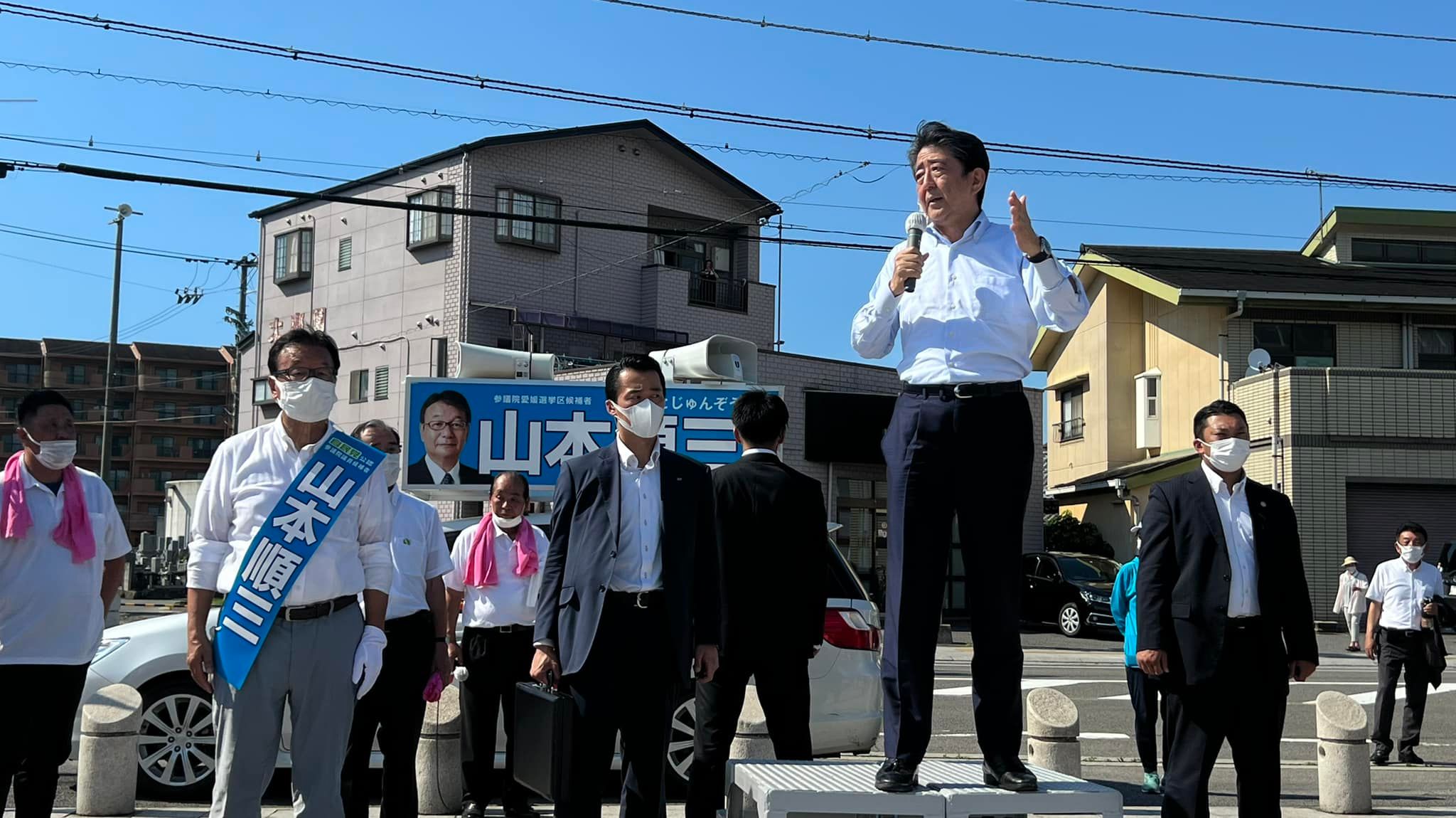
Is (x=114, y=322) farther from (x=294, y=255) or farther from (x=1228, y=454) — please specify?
(x=1228, y=454)

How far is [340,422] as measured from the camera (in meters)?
35.5

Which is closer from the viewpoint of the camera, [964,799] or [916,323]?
[964,799]

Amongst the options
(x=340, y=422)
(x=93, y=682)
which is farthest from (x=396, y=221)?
(x=93, y=682)

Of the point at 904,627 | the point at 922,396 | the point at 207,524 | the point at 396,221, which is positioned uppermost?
the point at 396,221

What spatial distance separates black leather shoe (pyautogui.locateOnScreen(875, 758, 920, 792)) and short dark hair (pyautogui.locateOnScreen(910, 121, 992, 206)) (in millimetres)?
2026

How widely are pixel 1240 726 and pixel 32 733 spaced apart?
5113 mm

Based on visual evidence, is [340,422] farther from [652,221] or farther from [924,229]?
[924,229]

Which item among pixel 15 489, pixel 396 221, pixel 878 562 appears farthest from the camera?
pixel 396 221

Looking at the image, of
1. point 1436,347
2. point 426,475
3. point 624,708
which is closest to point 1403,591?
point 624,708

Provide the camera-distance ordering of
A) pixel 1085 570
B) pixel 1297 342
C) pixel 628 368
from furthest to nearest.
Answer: pixel 1297 342, pixel 1085 570, pixel 628 368

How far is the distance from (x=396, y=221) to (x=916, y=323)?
30818mm

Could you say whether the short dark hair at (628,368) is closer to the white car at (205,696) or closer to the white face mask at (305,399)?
the white face mask at (305,399)

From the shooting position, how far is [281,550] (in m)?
4.62

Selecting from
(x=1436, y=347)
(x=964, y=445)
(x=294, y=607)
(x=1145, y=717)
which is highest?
(x=1436, y=347)
